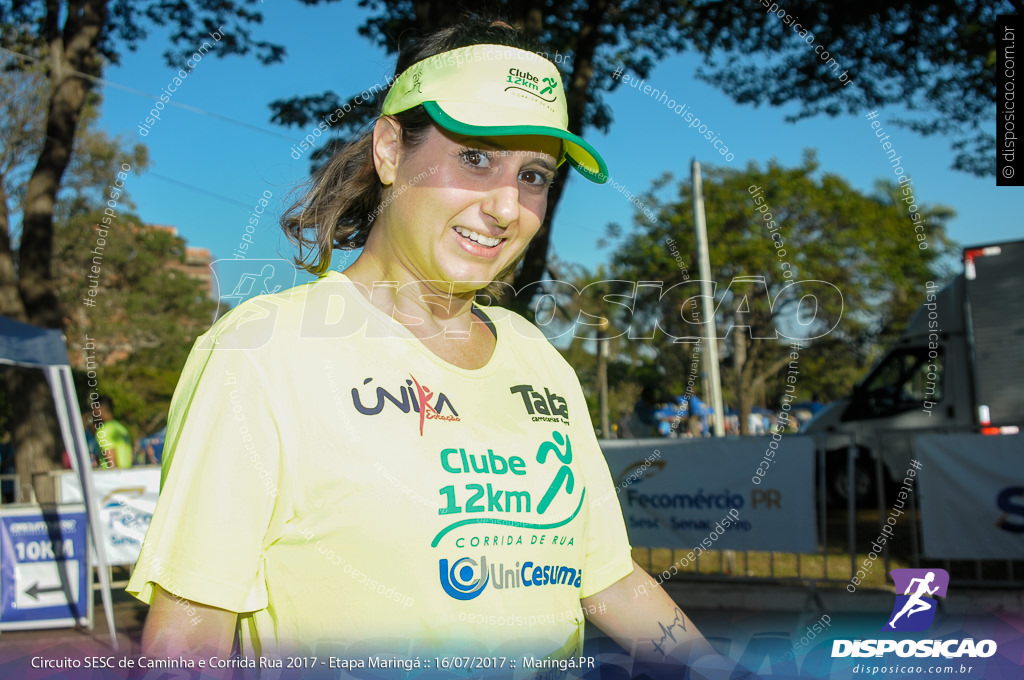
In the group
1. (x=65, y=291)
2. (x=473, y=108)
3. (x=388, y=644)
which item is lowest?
(x=388, y=644)

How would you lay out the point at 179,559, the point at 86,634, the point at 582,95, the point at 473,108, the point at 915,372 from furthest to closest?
the point at 915,372
the point at 582,95
the point at 86,634
the point at 473,108
the point at 179,559

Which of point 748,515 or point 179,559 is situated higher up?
point 179,559

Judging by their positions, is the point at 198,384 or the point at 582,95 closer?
the point at 198,384

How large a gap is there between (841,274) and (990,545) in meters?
22.7

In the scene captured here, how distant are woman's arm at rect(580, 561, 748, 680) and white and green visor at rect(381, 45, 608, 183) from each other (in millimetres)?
874

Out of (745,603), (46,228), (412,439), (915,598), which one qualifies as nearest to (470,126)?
(412,439)

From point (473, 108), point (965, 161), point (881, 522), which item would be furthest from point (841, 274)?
point (473, 108)

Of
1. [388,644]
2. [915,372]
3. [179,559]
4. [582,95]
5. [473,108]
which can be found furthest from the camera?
[915,372]

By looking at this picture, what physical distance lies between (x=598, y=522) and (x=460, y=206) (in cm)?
69

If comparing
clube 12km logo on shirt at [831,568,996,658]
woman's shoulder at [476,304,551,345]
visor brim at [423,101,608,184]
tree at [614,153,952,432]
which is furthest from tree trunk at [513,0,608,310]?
tree at [614,153,952,432]

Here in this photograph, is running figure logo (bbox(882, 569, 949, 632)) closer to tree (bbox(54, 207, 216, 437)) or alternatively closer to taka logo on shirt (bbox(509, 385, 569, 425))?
taka logo on shirt (bbox(509, 385, 569, 425))

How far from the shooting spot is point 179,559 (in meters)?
1.16

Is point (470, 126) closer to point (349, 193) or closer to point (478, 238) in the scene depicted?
point (478, 238)

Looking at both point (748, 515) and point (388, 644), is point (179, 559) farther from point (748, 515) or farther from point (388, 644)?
point (748, 515)
